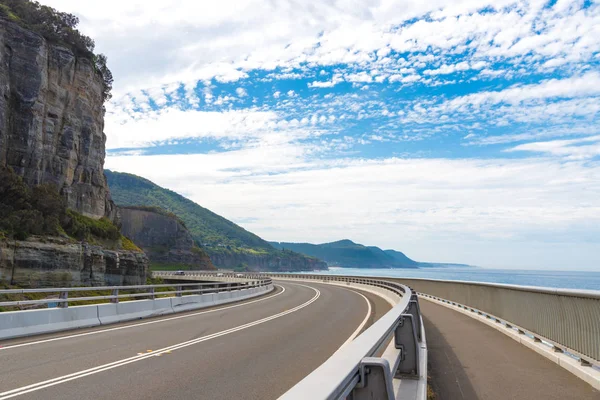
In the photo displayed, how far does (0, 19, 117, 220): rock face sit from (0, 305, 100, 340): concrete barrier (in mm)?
45591

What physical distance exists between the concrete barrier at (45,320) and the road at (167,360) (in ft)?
1.85

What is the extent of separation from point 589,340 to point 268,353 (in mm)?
6252

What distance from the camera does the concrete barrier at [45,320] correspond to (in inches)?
505

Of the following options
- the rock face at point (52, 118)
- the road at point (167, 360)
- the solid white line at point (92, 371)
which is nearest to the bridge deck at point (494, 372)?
the road at point (167, 360)

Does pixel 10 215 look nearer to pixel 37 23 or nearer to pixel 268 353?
pixel 37 23

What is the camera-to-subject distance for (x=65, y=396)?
7152 mm

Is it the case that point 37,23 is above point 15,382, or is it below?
above

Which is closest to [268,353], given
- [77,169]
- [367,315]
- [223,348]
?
[223,348]

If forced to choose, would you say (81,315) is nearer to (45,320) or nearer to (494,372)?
(45,320)

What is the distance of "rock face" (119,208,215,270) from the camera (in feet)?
495

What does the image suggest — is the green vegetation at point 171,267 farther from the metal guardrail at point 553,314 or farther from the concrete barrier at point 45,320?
the metal guardrail at point 553,314

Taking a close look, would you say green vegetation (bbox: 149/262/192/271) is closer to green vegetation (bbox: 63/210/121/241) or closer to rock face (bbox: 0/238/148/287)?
green vegetation (bbox: 63/210/121/241)

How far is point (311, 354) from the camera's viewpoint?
1142 centimetres

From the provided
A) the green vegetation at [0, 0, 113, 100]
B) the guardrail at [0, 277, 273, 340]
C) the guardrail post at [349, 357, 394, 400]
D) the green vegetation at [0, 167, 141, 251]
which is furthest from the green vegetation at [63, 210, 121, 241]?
the guardrail post at [349, 357, 394, 400]
